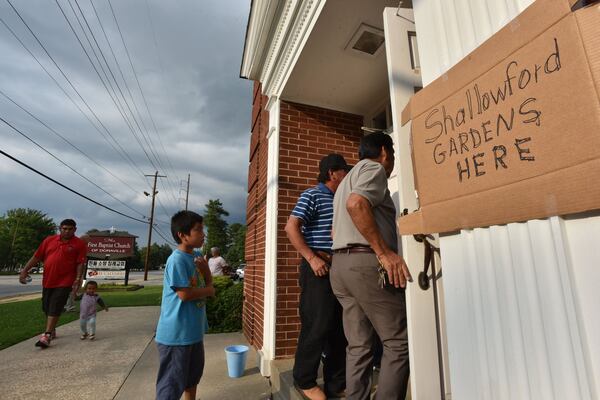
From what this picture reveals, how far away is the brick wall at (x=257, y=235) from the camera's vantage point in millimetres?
3858

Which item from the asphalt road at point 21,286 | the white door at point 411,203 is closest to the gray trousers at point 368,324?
the white door at point 411,203

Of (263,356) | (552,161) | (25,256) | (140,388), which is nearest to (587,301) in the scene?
(552,161)

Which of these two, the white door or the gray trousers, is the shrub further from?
the white door

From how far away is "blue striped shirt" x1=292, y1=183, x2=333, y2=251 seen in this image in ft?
7.78

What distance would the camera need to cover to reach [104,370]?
358 centimetres

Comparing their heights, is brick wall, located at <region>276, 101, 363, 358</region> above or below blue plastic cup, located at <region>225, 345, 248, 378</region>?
above

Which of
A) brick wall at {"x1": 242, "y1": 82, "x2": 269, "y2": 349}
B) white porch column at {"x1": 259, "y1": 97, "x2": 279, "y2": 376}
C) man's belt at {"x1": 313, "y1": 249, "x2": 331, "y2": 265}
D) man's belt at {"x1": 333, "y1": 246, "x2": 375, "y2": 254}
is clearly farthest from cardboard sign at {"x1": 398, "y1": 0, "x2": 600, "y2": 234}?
brick wall at {"x1": 242, "y1": 82, "x2": 269, "y2": 349}

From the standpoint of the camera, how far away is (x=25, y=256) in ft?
199

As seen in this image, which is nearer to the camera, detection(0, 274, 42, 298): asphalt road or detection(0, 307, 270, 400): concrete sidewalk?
detection(0, 307, 270, 400): concrete sidewalk

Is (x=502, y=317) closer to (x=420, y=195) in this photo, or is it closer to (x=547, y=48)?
(x=420, y=195)

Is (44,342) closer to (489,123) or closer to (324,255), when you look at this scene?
(324,255)

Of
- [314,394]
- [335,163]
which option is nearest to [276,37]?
[335,163]

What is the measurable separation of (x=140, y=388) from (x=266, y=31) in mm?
3903

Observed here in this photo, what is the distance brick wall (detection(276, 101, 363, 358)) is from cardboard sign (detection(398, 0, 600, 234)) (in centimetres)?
236
